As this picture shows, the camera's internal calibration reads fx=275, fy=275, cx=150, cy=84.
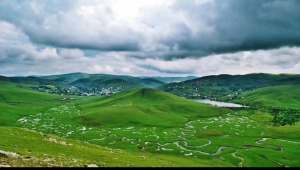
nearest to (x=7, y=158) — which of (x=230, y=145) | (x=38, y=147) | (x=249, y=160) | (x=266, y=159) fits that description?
(x=38, y=147)

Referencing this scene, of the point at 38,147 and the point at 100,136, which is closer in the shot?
the point at 38,147

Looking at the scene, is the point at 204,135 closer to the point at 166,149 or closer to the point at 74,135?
the point at 166,149

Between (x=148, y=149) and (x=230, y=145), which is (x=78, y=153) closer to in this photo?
(x=148, y=149)

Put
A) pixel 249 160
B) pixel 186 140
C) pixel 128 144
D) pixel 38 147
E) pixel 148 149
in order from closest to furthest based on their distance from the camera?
pixel 38 147 → pixel 249 160 → pixel 148 149 → pixel 128 144 → pixel 186 140

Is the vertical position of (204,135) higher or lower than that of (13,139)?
lower

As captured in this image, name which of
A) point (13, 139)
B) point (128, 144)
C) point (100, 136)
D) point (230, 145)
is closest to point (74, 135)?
point (100, 136)

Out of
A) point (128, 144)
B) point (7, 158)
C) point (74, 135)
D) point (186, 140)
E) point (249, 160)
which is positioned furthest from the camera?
point (74, 135)

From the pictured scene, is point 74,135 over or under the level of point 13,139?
under

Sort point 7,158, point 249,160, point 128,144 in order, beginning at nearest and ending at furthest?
point 7,158, point 249,160, point 128,144

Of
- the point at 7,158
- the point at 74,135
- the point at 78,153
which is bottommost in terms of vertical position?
the point at 74,135
